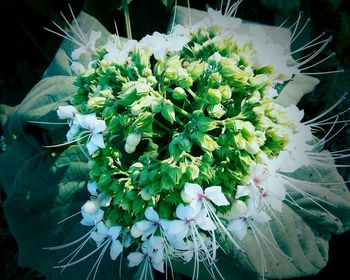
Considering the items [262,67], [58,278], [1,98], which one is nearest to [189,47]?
[262,67]

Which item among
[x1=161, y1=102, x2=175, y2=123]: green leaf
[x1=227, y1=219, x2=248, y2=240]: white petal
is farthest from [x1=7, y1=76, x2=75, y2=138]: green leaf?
[x1=227, y1=219, x2=248, y2=240]: white petal

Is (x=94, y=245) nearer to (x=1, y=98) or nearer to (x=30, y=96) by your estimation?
(x=30, y=96)

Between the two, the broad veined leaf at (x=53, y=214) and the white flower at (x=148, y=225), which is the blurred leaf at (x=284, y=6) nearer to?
the broad veined leaf at (x=53, y=214)

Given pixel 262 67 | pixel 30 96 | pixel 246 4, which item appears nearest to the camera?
pixel 262 67

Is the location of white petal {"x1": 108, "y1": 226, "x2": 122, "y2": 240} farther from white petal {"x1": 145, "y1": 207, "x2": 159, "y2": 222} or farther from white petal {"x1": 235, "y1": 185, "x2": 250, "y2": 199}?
white petal {"x1": 235, "y1": 185, "x2": 250, "y2": 199}

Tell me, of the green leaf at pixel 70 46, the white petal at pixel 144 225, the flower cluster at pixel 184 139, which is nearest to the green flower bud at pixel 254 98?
the flower cluster at pixel 184 139

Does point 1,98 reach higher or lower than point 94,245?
lower

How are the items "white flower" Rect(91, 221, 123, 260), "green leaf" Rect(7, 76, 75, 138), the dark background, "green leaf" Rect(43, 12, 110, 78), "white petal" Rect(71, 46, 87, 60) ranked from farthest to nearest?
the dark background, "green leaf" Rect(43, 12, 110, 78), "green leaf" Rect(7, 76, 75, 138), "white petal" Rect(71, 46, 87, 60), "white flower" Rect(91, 221, 123, 260)
